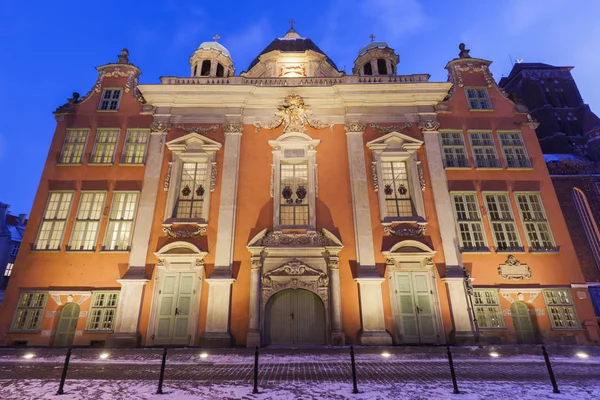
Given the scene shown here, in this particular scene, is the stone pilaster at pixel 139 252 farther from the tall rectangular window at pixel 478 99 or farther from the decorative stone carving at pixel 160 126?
the tall rectangular window at pixel 478 99

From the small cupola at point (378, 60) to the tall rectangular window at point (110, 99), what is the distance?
45.9ft

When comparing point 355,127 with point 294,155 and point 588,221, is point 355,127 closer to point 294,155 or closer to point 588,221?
point 294,155

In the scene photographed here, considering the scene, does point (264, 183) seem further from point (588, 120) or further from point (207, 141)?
point (588, 120)

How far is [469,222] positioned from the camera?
1462 centimetres

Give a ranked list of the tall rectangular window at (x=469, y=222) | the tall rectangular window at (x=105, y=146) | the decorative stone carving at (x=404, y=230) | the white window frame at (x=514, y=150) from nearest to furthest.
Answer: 1. the decorative stone carving at (x=404, y=230)
2. the tall rectangular window at (x=469, y=222)
3. the tall rectangular window at (x=105, y=146)
4. the white window frame at (x=514, y=150)

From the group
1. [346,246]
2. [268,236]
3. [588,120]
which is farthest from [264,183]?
[588,120]

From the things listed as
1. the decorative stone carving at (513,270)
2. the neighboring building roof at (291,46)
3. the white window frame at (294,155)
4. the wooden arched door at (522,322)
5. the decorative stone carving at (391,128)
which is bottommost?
the wooden arched door at (522,322)

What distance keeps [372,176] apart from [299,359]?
9.12 m

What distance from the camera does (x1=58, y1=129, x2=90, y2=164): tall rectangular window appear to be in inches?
614

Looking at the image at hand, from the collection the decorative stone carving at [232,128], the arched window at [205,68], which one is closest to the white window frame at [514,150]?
the decorative stone carving at [232,128]

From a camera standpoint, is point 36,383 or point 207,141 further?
point 207,141

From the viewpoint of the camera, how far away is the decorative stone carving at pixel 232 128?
52.8 ft

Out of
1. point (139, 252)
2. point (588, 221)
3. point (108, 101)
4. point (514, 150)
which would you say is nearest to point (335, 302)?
point (139, 252)

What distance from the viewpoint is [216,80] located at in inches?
674
